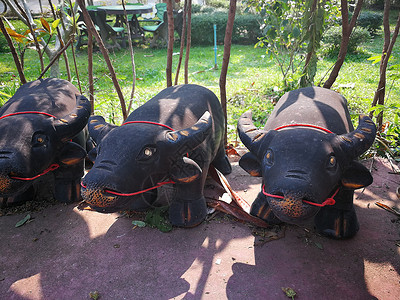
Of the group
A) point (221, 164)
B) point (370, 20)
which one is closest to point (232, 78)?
point (221, 164)

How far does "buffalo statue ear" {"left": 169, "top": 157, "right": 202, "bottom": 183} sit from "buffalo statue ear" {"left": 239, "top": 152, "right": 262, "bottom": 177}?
506 mm

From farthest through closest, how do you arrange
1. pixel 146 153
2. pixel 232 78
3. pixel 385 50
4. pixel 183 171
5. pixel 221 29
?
pixel 221 29 < pixel 232 78 < pixel 385 50 < pixel 183 171 < pixel 146 153

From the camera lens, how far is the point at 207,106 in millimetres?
3916

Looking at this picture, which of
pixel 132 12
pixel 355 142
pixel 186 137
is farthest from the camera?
pixel 132 12

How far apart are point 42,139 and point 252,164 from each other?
2.12 m

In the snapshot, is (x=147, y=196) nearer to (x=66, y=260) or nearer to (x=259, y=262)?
(x=66, y=260)

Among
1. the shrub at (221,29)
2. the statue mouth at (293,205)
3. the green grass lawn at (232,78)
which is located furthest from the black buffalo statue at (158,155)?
the shrub at (221,29)

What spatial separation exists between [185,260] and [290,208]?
118 centimetres

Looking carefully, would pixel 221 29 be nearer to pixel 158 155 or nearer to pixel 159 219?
pixel 159 219

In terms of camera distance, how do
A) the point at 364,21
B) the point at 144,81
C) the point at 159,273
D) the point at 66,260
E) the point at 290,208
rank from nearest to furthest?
the point at 290,208 → the point at 159,273 → the point at 66,260 → the point at 144,81 → the point at 364,21

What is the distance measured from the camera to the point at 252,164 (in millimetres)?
3332

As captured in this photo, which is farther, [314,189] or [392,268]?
[392,268]

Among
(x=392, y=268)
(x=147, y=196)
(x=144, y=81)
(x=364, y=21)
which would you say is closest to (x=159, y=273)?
(x=147, y=196)

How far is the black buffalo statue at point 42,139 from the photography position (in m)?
3.14
